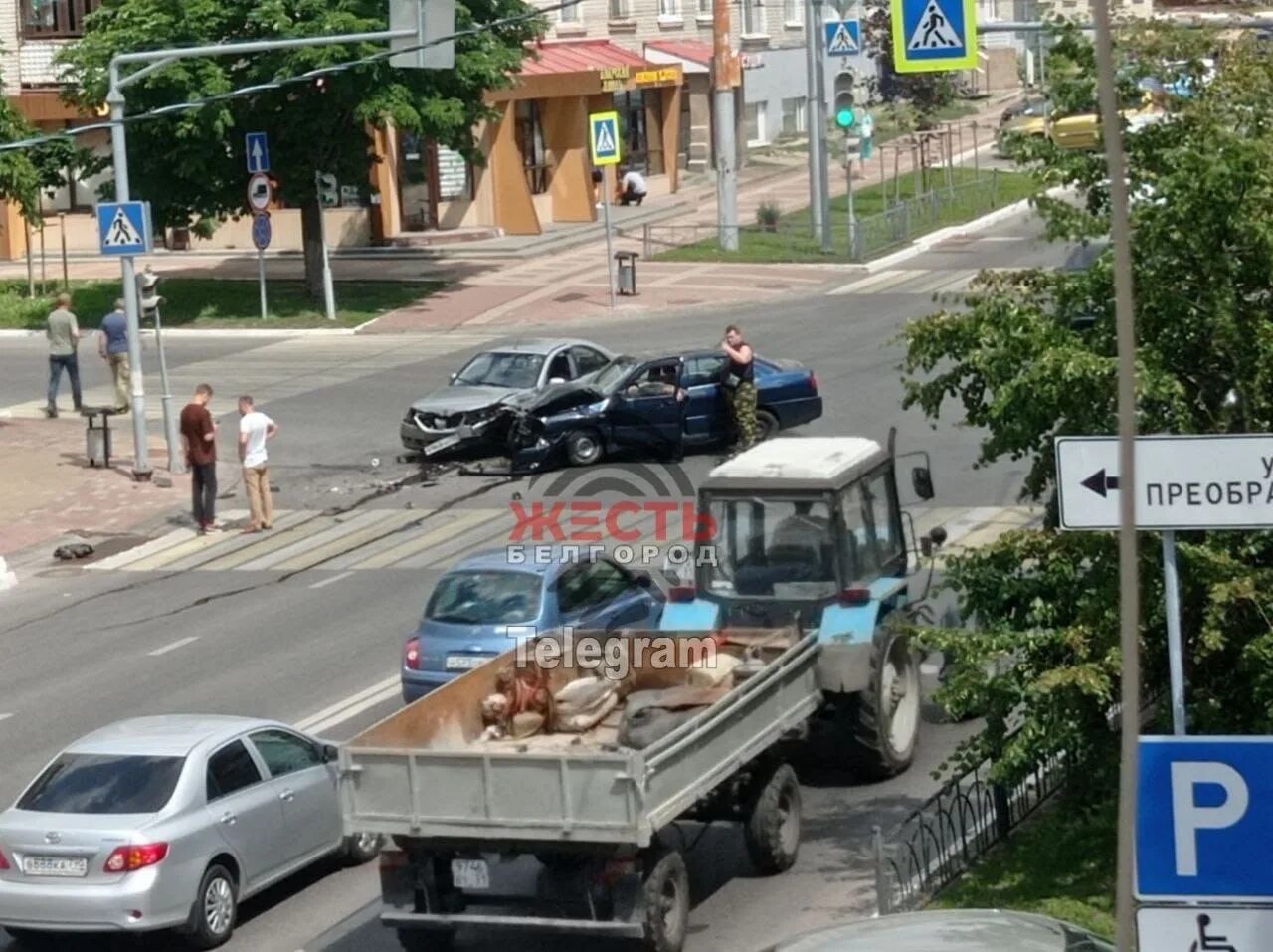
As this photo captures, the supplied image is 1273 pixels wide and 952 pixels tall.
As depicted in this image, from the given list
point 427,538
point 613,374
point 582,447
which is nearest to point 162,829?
point 427,538

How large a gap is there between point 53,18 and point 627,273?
18.9m

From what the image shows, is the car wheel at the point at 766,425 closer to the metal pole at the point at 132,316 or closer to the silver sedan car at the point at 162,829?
the metal pole at the point at 132,316

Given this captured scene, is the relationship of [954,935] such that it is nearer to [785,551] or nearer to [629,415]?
[785,551]

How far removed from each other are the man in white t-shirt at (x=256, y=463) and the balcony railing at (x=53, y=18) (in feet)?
97.4

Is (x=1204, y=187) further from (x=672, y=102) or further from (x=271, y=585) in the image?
(x=672, y=102)

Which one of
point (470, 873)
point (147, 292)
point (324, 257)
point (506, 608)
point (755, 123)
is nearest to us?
point (470, 873)

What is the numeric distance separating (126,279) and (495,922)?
18447 millimetres

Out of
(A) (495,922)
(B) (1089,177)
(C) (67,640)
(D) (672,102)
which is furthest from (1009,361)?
(D) (672,102)

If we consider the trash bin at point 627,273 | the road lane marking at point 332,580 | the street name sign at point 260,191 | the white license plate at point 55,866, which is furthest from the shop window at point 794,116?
the white license plate at point 55,866

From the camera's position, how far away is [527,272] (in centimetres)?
4766

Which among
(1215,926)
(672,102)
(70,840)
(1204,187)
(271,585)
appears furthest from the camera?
(672,102)

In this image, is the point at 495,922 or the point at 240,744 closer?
the point at 495,922

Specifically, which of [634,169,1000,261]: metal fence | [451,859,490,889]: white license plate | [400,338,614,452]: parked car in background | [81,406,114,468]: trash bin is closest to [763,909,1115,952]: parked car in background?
[451,859,490,889]: white license plate

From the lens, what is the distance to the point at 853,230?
46562 millimetres
